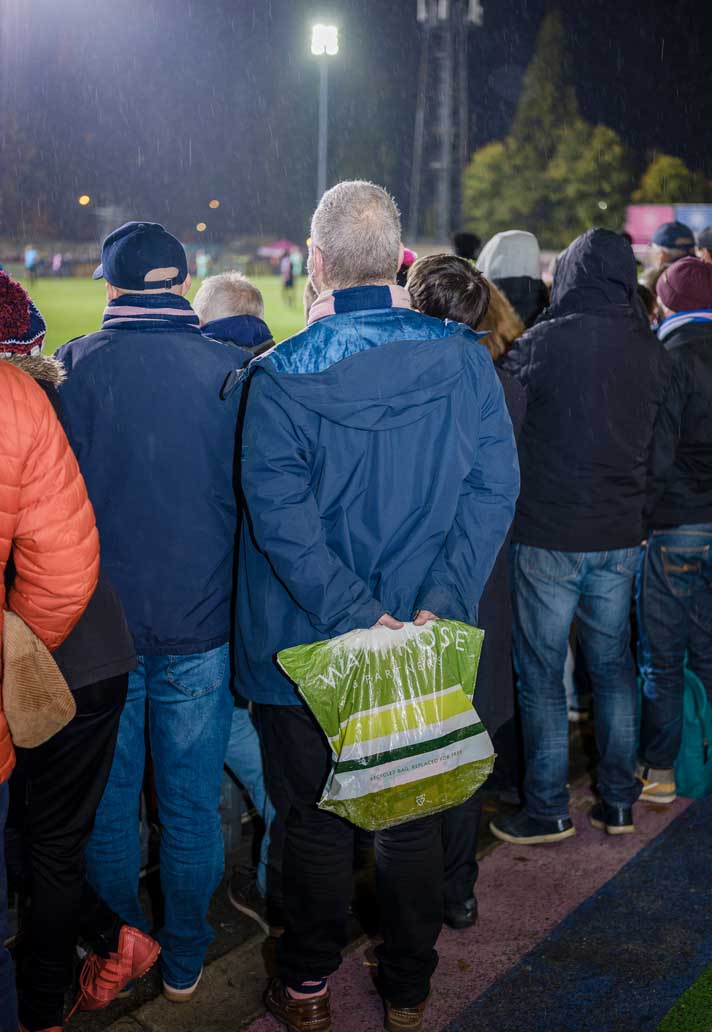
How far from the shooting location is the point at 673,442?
376 centimetres

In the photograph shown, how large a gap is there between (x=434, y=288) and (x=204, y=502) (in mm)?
989

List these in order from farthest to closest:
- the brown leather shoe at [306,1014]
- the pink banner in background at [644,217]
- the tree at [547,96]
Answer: the tree at [547,96], the pink banner in background at [644,217], the brown leather shoe at [306,1014]

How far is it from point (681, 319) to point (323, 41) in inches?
1089

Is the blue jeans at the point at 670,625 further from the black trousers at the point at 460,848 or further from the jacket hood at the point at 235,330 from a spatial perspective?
the jacket hood at the point at 235,330

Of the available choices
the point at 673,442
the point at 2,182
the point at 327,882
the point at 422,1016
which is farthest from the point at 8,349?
the point at 2,182

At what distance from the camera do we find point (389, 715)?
2389 mm

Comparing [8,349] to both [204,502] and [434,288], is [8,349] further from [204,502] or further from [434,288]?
[434,288]

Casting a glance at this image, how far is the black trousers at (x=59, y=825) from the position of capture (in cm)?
237

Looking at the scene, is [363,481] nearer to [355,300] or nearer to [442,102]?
[355,300]

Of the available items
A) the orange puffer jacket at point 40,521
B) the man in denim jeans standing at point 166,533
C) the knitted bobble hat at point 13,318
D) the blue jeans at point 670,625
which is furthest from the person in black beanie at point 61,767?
the blue jeans at point 670,625

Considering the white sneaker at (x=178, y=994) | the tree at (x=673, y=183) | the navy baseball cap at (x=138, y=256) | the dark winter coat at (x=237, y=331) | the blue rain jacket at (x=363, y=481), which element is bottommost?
the white sneaker at (x=178, y=994)

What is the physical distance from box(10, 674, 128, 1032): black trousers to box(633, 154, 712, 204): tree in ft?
214

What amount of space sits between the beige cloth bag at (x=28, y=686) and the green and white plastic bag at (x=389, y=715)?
0.52 metres

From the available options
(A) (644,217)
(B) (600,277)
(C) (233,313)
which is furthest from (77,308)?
(A) (644,217)
